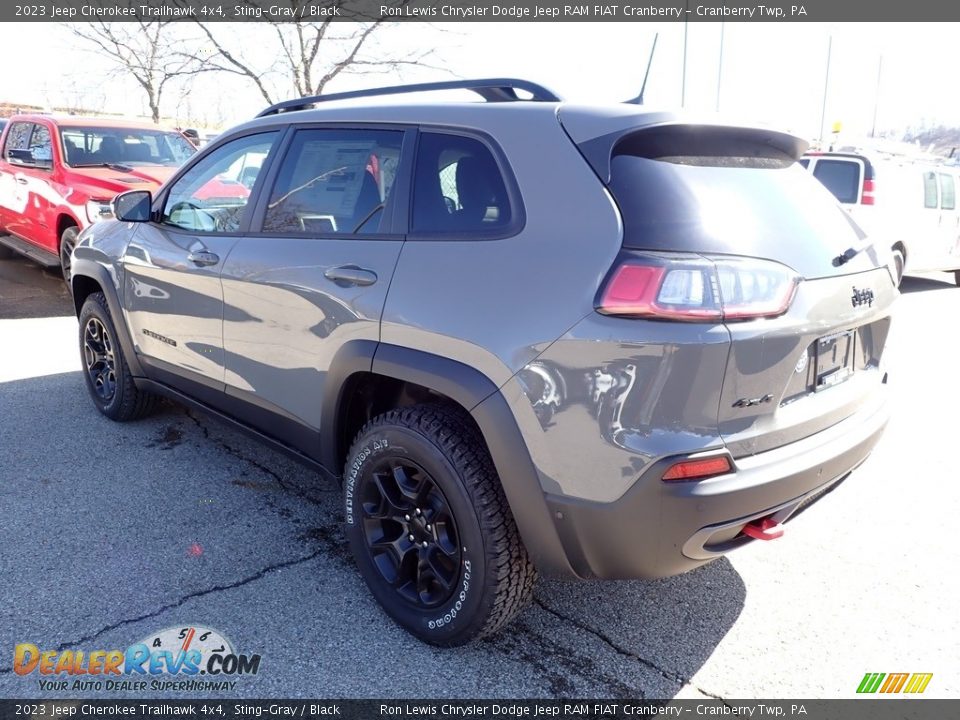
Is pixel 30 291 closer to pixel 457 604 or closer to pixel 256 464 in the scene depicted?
pixel 256 464

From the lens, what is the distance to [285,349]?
3.09 metres

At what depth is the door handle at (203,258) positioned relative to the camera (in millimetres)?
3424

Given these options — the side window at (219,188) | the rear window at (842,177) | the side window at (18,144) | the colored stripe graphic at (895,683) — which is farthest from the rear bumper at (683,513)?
the side window at (18,144)

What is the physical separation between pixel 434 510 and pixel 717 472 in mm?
963

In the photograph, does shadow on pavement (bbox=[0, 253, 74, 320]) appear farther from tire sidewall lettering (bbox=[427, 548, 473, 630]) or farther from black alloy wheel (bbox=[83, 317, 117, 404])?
tire sidewall lettering (bbox=[427, 548, 473, 630])

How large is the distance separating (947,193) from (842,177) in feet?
7.74

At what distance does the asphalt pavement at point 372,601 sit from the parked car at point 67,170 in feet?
13.4

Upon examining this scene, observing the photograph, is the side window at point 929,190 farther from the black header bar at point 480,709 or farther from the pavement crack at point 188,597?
the pavement crack at point 188,597

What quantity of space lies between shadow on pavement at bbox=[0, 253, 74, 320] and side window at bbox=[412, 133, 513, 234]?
247 inches

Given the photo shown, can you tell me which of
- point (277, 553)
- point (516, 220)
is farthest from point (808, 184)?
point (277, 553)

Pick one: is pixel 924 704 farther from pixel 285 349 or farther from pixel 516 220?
pixel 285 349

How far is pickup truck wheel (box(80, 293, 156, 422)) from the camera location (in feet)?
14.7

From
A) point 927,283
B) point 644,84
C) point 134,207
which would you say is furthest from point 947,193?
point 134,207

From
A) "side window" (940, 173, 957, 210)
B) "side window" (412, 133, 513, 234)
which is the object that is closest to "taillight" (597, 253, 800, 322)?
"side window" (412, 133, 513, 234)
